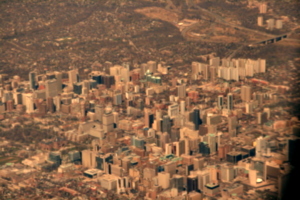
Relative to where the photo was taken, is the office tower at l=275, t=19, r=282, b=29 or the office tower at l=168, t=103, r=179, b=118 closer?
the office tower at l=168, t=103, r=179, b=118

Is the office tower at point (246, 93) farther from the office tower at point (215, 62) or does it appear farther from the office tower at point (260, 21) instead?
the office tower at point (260, 21)

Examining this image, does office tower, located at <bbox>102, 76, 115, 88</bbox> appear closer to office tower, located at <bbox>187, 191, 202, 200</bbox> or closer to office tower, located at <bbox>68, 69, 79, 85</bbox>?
office tower, located at <bbox>68, 69, 79, 85</bbox>

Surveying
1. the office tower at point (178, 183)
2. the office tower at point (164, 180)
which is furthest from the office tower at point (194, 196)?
the office tower at point (164, 180)

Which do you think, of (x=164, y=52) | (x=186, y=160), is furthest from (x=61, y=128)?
(x=164, y=52)

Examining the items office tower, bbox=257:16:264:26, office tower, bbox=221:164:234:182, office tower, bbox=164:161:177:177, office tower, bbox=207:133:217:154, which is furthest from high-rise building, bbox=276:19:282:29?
office tower, bbox=221:164:234:182

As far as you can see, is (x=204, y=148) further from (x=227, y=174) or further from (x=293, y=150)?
(x=293, y=150)
